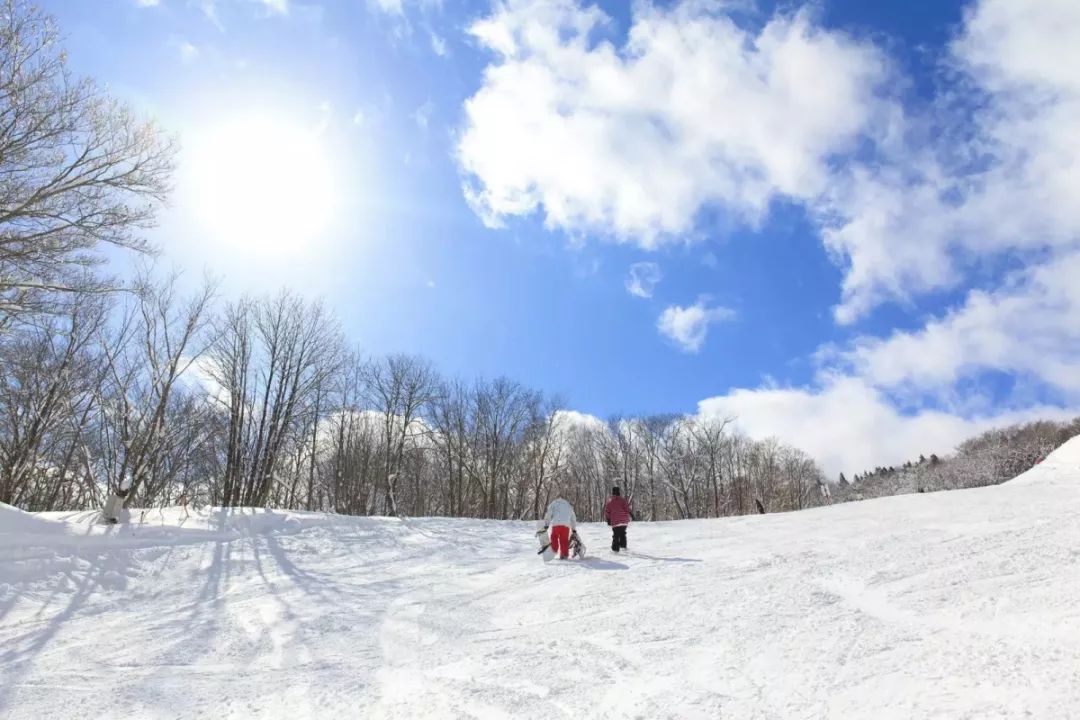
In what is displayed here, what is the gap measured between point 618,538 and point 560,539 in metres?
1.64

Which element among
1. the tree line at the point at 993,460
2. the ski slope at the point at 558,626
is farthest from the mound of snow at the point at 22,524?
the tree line at the point at 993,460

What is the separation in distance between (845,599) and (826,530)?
6996 mm

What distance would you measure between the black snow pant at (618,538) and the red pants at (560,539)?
1.27m

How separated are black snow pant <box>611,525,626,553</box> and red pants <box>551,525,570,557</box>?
4.16 ft

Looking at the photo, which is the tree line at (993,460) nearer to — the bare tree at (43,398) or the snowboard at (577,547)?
the snowboard at (577,547)

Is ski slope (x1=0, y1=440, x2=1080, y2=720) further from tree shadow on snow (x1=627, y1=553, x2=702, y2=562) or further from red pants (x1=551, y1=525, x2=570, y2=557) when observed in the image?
red pants (x1=551, y1=525, x2=570, y2=557)

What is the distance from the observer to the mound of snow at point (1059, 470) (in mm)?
19766

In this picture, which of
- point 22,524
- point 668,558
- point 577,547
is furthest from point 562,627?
point 22,524

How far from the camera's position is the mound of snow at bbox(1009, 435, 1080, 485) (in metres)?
19.8

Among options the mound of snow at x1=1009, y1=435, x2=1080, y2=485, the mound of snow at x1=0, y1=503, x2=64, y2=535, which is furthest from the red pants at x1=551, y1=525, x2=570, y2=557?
the mound of snow at x1=1009, y1=435, x2=1080, y2=485

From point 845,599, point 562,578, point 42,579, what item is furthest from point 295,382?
point 845,599

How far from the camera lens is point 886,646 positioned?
530 cm

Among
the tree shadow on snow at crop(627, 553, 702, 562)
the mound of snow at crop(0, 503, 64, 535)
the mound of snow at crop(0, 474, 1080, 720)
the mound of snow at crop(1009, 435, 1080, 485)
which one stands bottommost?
the mound of snow at crop(0, 474, 1080, 720)

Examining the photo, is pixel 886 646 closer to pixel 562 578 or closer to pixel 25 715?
pixel 562 578
